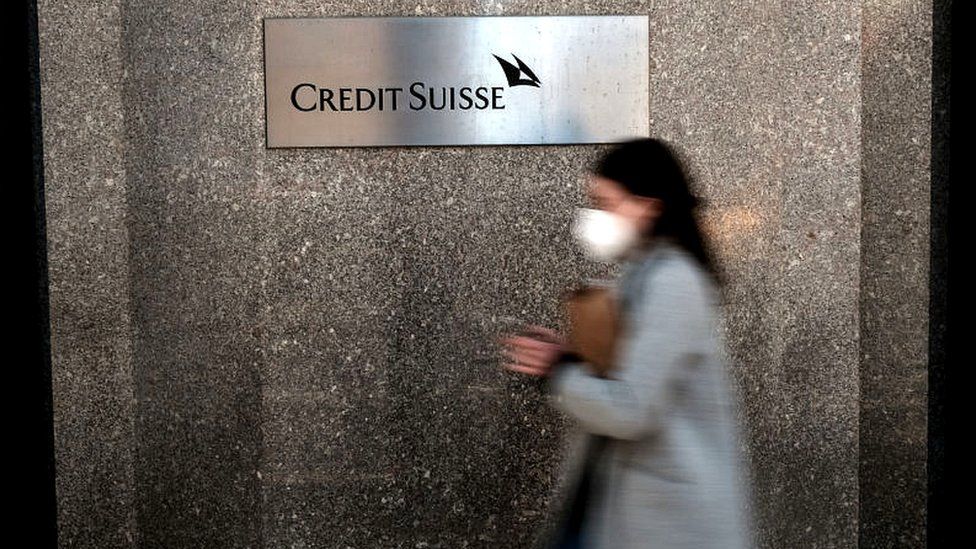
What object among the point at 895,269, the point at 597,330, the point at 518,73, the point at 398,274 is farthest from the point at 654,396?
the point at 895,269

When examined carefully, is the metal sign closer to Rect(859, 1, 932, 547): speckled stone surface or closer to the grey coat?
Rect(859, 1, 932, 547): speckled stone surface

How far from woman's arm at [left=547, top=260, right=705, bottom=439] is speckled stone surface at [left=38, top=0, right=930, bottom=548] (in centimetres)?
211

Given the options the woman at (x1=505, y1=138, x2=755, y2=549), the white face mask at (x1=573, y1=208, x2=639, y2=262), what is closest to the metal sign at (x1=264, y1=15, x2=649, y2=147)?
the white face mask at (x1=573, y1=208, x2=639, y2=262)

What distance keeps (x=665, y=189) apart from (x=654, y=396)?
522mm

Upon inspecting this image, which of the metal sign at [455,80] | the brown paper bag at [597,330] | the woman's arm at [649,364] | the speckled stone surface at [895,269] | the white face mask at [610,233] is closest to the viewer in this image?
the woman's arm at [649,364]

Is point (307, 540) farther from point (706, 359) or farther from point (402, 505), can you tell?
point (706, 359)

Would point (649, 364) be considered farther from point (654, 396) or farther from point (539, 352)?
point (539, 352)

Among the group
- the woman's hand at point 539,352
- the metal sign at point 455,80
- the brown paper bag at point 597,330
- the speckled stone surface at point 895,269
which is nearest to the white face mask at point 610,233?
the brown paper bag at point 597,330

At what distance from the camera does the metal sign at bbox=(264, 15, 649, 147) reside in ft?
15.0

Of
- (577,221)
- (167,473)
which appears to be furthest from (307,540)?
(577,221)

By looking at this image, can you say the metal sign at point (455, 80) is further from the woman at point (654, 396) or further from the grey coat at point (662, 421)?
the grey coat at point (662, 421)

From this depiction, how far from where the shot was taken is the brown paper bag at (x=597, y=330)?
263 centimetres

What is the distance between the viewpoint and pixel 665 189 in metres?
2.69

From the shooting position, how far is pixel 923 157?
4.73 metres
